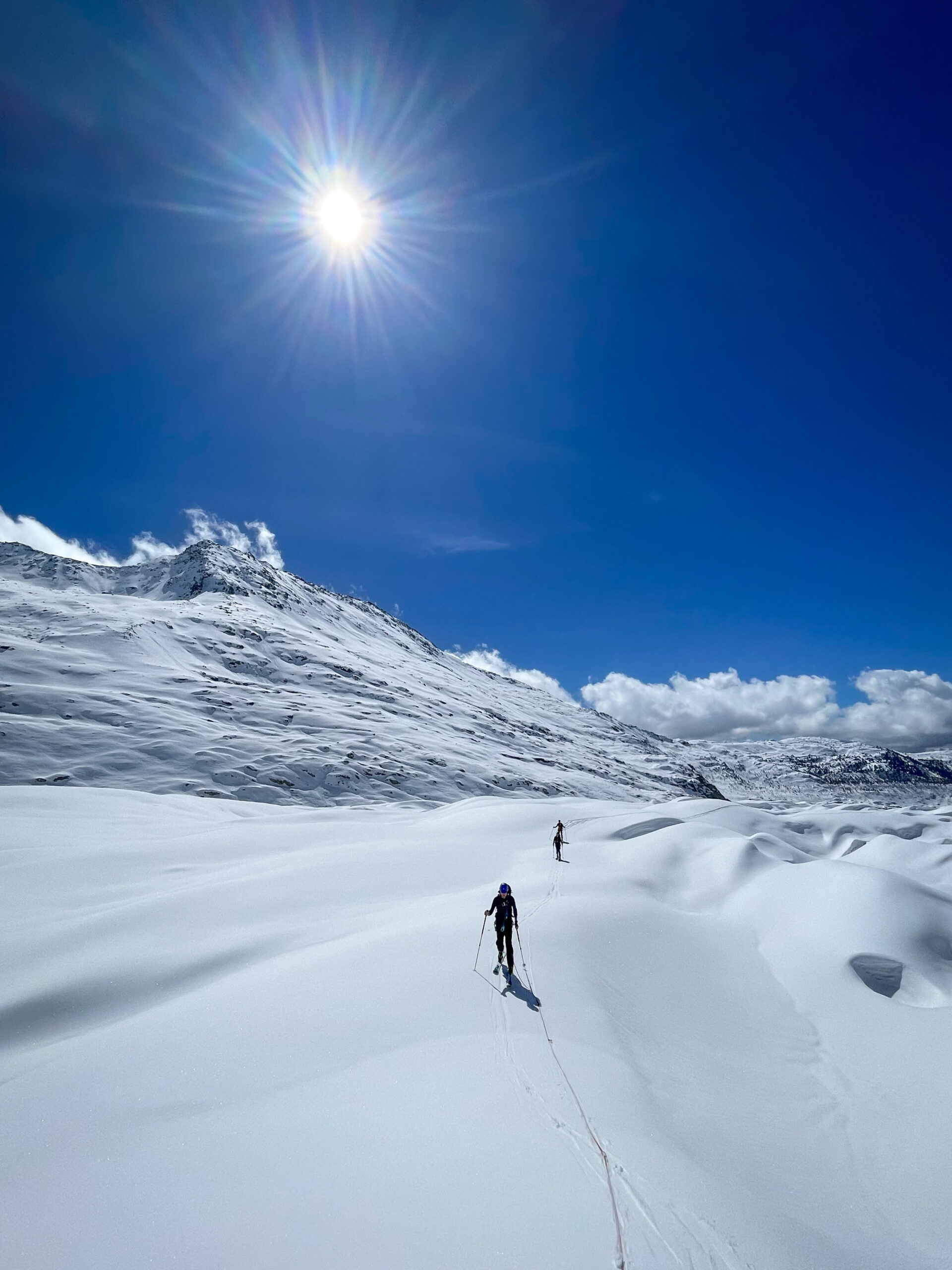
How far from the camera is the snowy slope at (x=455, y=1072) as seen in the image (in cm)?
480

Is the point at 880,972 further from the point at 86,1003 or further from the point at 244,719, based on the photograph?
the point at 244,719

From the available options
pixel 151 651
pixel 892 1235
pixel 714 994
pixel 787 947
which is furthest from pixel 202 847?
pixel 151 651

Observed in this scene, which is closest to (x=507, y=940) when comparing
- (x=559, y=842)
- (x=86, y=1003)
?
(x=86, y=1003)

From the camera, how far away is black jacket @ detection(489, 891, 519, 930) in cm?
1089

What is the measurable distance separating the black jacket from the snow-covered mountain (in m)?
45.3

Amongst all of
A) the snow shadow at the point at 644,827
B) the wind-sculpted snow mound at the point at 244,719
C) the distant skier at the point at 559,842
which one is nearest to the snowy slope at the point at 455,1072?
the distant skier at the point at 559,842

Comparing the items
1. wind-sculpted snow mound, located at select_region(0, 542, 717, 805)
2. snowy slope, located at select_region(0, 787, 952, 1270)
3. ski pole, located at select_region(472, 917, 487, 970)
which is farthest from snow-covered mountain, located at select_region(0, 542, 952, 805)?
ski pole, located at select_region(472, 917, 487, 970)

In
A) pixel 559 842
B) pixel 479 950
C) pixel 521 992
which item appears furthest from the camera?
pixel 559 842

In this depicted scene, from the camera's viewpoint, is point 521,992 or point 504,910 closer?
point 521,992

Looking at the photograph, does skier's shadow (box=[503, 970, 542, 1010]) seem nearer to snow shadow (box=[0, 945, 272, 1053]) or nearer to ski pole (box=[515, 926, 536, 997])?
ski pole (box=[515, 926, 536, 997])

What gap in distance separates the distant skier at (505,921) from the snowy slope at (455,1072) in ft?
1.72

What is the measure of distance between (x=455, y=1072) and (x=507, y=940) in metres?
3.83

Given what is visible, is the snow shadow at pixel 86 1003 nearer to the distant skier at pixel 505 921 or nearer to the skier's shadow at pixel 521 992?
the distant skier at pixel 505 921

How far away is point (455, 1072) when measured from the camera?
7.12 m
